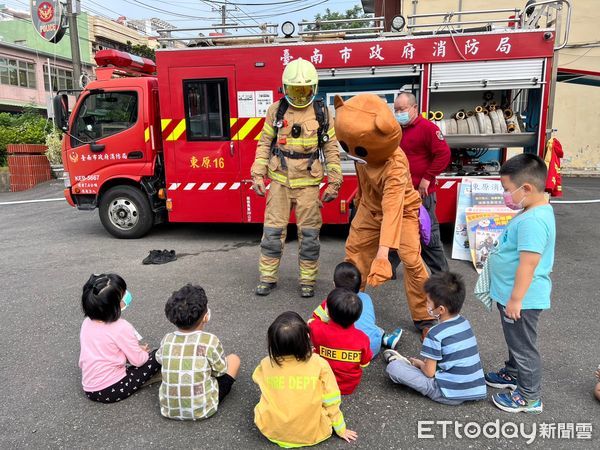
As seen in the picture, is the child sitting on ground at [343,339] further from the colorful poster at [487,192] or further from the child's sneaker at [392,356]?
the colorful poster at [487,192]

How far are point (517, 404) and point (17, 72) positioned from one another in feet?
105

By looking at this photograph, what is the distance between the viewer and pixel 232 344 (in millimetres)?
3533

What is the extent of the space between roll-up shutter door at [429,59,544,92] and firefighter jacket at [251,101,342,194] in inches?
79.4

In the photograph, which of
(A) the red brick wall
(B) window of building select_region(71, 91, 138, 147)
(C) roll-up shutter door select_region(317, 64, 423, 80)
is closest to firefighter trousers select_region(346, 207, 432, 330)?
(C) roll-up shutter door select_region(317, 64, 423, 80)

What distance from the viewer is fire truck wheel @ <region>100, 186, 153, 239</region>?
6684 mm

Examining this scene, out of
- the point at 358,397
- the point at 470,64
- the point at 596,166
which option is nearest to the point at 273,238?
the point at 358,397

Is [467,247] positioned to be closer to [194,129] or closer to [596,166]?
[194,129]

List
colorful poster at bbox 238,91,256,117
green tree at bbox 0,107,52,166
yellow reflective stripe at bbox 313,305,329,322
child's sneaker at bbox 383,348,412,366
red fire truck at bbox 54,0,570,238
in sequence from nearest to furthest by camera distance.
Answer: yellow reflective stripe at bbox 313,305,329,322, child's sneaker at bbox 383,348,412,366, red fire truck at bbox 54,0,570,238, colorful poster at bbox 238,91,256,117, green tree at bbox 0,107,52,166

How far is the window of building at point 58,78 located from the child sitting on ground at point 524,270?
30.8 metres

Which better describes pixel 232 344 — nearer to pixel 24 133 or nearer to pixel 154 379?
pixel 154 379

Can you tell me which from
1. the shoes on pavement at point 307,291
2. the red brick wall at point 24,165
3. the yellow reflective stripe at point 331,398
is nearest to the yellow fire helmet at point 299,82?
the shoes on pavement at point 307,291

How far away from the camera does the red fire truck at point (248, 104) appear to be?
5.57 meters

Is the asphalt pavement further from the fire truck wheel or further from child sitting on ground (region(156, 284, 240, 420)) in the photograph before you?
the fire truck wheel

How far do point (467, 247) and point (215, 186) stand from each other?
10.8 ft
